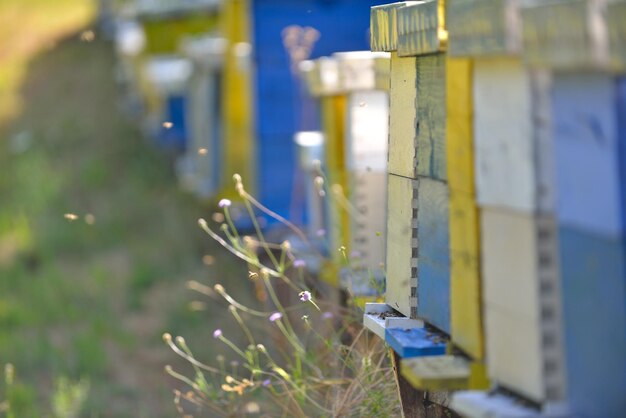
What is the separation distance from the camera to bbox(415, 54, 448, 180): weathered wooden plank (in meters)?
2.29

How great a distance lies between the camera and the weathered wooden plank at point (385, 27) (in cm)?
253

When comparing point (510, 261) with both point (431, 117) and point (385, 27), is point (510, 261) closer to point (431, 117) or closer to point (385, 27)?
point (431, 117)

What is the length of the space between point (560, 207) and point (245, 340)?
4.26m

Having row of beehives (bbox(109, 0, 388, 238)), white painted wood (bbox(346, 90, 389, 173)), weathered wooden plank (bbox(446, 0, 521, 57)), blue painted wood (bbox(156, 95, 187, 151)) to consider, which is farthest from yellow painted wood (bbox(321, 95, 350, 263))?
blue painted wood (bbox(156, 95, 187, 151))

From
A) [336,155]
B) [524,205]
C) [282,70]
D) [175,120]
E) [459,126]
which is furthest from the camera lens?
[175,120]

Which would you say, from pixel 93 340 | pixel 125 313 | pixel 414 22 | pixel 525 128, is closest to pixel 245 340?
pixel 93 340

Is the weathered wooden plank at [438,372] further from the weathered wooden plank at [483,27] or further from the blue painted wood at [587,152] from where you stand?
the weathered wooden plank at [483,27]

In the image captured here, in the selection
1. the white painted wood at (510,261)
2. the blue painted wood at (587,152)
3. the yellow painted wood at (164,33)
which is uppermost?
the yellow painted wood at (164,33)

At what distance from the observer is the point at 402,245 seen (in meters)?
2.57

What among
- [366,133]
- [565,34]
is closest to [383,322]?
[565,34]

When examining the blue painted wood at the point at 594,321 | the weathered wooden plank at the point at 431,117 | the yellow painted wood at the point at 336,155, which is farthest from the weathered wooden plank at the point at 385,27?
the yellow painted wood at the point at 336,155

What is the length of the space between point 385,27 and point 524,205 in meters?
0.88

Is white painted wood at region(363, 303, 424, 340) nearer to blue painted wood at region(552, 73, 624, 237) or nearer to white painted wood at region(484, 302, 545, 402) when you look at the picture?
white painted wood at region(484, 302, 545, 402)

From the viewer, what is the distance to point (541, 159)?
181 centimetres
